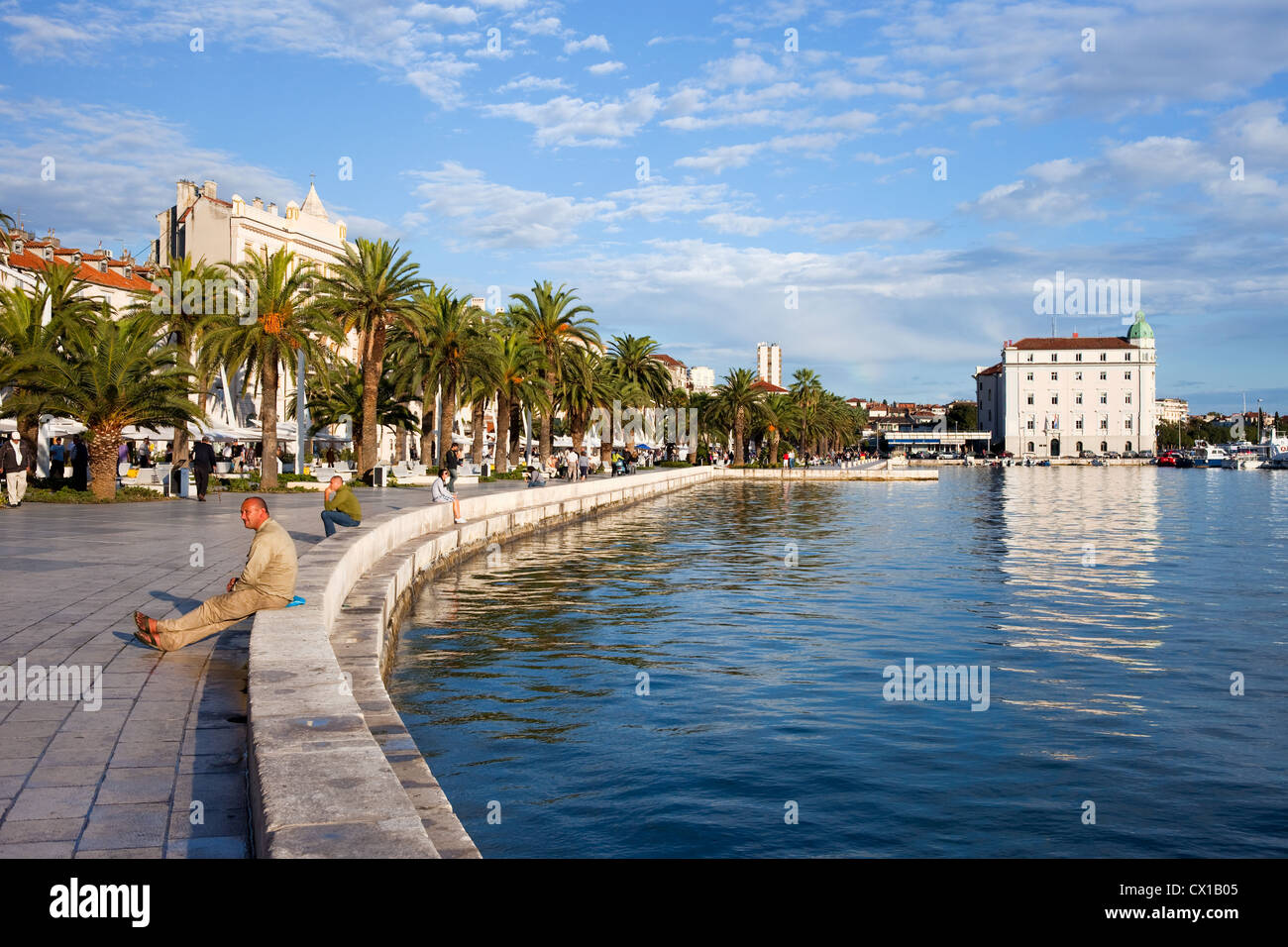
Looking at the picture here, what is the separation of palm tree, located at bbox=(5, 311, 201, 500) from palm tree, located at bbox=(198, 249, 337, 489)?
4.77m

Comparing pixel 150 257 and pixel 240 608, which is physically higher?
pixel 150 257

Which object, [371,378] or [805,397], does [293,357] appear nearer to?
[371,378]

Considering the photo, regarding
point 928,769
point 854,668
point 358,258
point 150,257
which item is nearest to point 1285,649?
point 854,668

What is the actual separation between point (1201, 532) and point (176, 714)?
35.2 m

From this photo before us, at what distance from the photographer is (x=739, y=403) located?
282ft

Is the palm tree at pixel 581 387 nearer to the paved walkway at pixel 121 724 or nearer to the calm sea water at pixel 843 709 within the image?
the calm sea water at pixel 843 709

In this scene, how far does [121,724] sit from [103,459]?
24.2 meters

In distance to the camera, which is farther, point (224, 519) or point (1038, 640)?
point (224, 519)

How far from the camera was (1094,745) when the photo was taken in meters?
9.91

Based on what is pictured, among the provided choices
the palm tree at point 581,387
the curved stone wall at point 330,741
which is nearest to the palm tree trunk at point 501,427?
the palm tree at point 581,387

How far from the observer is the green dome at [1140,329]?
169 meters

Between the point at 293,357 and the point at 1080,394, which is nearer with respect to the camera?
the point at 293,357

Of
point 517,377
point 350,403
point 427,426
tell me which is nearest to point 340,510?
point 517,377
